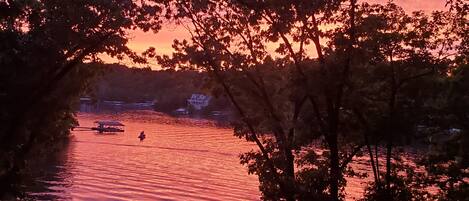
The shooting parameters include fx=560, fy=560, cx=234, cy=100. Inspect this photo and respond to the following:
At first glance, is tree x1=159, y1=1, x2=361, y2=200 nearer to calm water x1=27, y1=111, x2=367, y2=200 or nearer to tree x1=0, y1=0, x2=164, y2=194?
tree x1=0, y1=0, x2=164, y2=194

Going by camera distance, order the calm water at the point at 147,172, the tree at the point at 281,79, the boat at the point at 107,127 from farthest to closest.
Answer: the boat at the point at 107,127 < the calm water at the point at 147,172 < the tree at the point at 281,79

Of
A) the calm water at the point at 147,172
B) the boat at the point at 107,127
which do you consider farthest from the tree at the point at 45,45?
the boat at the point at 107,127

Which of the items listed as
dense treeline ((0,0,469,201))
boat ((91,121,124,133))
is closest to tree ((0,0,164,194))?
dense treeline ((0,0,469,201))

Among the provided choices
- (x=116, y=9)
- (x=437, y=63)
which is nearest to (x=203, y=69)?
(x=116, y=9)

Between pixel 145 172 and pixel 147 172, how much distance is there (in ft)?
0.97

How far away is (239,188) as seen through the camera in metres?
62.3

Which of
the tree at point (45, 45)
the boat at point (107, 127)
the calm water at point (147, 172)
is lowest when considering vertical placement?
the calm water at point (147, 172)

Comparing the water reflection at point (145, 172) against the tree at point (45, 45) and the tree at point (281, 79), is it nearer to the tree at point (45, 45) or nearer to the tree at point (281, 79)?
the tree at point (45, 45)

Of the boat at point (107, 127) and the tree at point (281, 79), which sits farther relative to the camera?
the boat at point (107, 127)

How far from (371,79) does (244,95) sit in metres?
5.51

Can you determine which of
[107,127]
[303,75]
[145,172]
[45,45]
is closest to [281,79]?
[303,75]

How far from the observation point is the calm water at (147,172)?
5722 centimetres

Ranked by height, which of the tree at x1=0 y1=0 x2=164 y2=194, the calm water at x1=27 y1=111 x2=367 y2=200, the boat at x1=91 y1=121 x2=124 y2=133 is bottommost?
the calm water at x1=27 y1=111 x2=367 y2=200

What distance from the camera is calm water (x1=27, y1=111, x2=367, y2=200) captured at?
57.2 meters
